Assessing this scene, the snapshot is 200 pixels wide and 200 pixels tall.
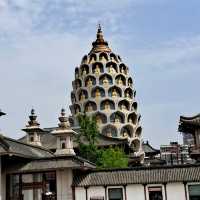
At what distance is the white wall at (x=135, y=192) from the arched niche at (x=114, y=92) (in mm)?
47974

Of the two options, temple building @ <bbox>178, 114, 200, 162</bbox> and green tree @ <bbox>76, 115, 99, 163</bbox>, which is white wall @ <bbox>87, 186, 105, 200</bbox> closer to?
temple building @ <bbox>178, 114, 200, 162</bbox>

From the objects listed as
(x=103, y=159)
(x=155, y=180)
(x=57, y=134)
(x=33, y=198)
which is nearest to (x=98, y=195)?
(x=155, y=180)

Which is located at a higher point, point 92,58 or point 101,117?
point 92,58

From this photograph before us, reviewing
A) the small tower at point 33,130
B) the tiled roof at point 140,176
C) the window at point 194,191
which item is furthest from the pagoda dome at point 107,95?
the window at point 194,191

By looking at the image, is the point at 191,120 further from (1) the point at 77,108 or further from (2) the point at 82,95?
(1) the point at 77,108

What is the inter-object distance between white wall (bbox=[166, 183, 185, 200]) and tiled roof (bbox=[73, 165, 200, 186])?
1.18 ft

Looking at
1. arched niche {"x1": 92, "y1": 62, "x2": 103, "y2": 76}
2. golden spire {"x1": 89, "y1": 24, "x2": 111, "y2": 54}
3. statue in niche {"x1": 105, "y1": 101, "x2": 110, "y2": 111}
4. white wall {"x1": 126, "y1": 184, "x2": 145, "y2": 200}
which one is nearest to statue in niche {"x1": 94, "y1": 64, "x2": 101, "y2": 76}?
arched niche {"x1": 92, "y1": 62, "x2": 103, "y2": 76}

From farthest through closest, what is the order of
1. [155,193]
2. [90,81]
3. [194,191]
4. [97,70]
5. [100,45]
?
1. [100,45]
2. [97,70]
3. [90,81]
4. [155,193]
5. [194,191]

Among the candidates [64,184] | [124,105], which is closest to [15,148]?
[64,184]

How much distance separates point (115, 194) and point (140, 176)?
2227 millimetres

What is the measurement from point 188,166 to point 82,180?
308 inches

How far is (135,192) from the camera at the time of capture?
30.4m

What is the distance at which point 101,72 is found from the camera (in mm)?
79812

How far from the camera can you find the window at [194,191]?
2939 centimetres
